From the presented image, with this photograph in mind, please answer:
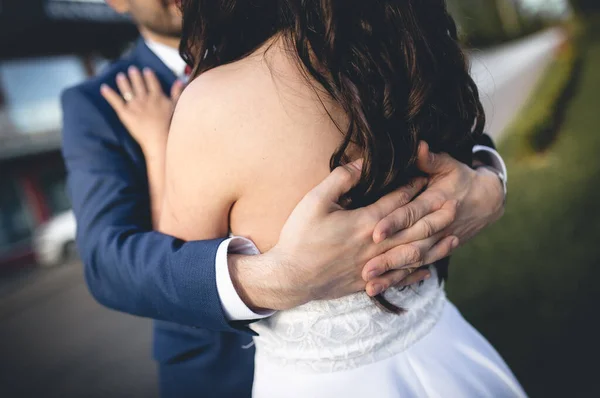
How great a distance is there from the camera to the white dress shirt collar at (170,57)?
154 centimetres

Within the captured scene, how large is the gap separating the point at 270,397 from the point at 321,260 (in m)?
0.47

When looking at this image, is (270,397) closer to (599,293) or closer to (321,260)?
(321,260)

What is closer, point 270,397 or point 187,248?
point 187,248

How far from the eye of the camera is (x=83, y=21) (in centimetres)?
1488

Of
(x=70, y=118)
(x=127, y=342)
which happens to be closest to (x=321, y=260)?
(x=70, y=118)

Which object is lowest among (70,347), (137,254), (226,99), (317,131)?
(70,347)

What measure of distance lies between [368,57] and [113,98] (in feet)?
3.01

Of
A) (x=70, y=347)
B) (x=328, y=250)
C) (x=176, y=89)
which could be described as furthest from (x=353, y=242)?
(x=70, y=347)

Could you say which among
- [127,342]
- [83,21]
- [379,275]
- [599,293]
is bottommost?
[127,342]

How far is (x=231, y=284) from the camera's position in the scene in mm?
993

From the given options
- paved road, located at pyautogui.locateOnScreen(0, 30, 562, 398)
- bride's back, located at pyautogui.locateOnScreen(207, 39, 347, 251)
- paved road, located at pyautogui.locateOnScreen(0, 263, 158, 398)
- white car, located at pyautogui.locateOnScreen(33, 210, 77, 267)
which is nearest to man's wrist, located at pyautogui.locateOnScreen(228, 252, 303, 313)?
bride's back, located at pyautogui.locateOnScreen(207, 39, 347, 251)

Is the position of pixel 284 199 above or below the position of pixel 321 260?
above

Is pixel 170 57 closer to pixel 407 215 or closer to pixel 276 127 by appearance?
pixel 276 127

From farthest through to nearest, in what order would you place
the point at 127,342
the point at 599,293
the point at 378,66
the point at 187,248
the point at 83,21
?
the point at 83,21 < the point at 127,342 < the point at 599,293 < the point at 187,248 < the point at 378,66
